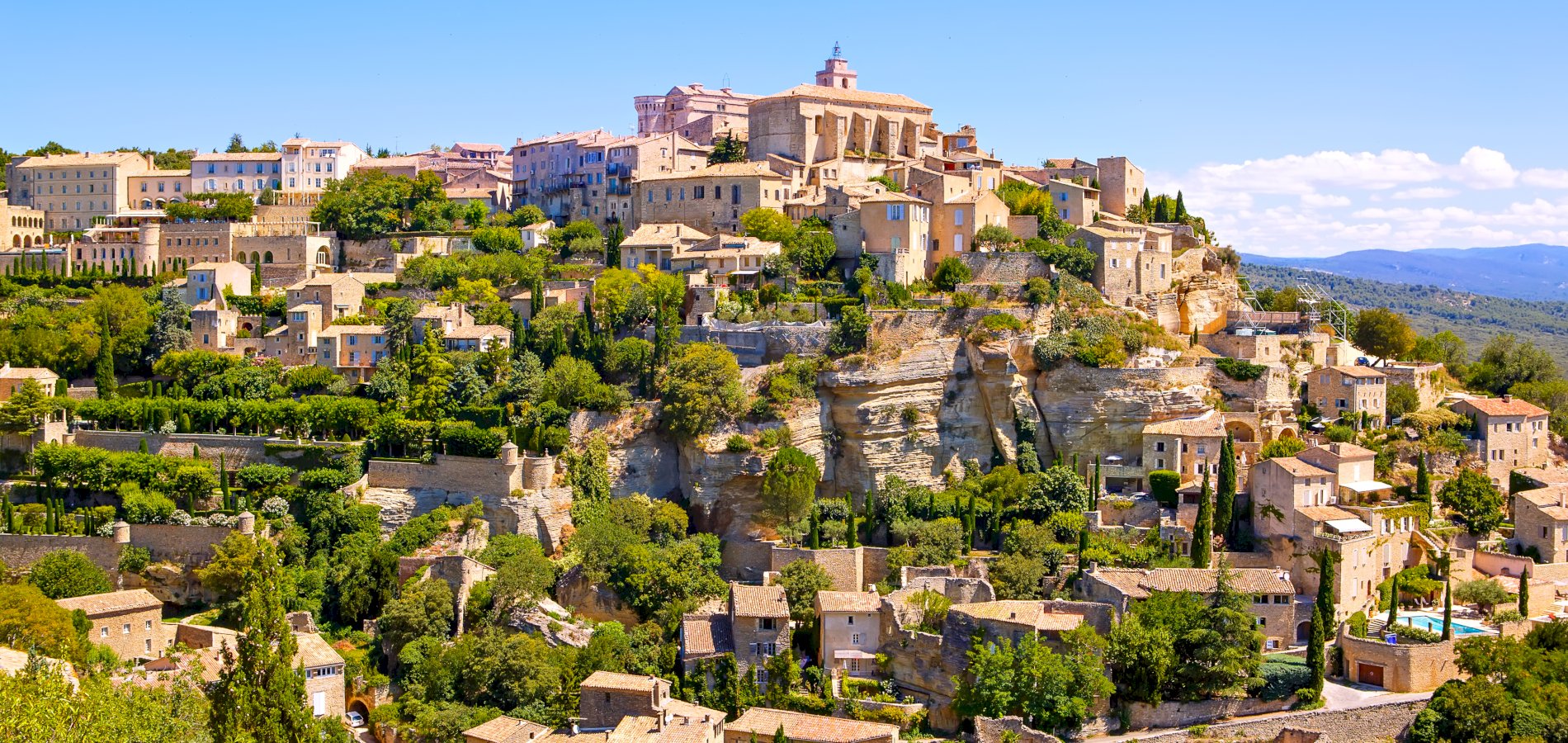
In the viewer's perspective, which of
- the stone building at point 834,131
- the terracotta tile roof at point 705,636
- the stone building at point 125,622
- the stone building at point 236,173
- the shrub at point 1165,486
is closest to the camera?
the terracotta tile roof at point 705,636

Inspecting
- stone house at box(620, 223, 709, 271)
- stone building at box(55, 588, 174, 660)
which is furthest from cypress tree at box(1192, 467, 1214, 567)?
stone building at box(55, 588, 174, 660)

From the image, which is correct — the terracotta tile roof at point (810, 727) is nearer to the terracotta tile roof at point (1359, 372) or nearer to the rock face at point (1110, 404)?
the rock face at point (1110, 404)

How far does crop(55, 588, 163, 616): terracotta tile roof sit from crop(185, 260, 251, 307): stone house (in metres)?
18.6

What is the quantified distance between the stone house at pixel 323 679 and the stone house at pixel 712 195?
24.4m

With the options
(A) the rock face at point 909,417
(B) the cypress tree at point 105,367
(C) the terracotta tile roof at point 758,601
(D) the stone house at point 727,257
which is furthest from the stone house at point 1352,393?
(B) the cypress tree at point 105,367

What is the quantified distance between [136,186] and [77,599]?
112ft

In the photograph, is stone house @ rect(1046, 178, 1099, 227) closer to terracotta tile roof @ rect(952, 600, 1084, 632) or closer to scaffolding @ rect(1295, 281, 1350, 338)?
scaffolding @ rect(1295, 281, 1350, 338)

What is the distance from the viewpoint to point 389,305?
5791 cm

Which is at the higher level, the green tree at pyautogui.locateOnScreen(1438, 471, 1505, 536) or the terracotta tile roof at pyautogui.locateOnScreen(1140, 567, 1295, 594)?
the green tree at pyautogui.locateOnScreen(1438, 471, 1505, 536)

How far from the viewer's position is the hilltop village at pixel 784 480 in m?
39.3

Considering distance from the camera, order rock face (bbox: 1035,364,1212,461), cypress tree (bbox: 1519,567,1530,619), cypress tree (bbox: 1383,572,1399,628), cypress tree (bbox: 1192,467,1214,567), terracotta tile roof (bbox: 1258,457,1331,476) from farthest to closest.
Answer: rock face (bbox: 1035,364,1212,461), terracotta tile roof (bbox: 1258,457,1331,476), cypress tree (bbox: 1192,467,1214,567), cypress tree (bbox: 1519,567,1530,619), cypress tree (bbox: 1383,572,1399,628)

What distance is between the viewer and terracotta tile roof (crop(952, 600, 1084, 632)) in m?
39.5

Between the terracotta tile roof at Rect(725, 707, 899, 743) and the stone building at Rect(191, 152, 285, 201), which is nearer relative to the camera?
the terracotta tile roof at Rect(725, 707, 899, 743)

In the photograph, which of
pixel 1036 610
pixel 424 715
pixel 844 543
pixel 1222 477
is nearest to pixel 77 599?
Result: pixel 424 715
